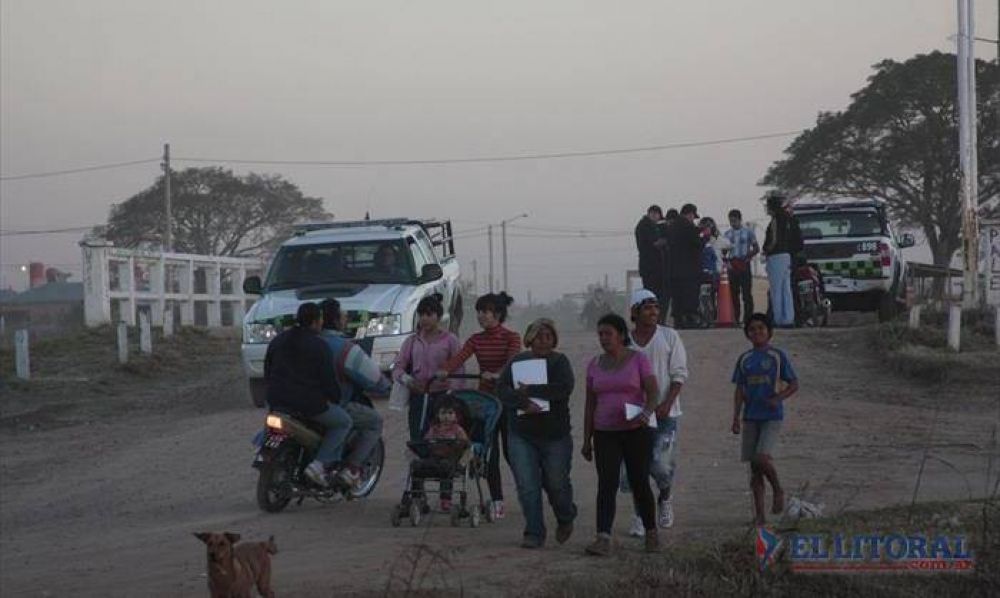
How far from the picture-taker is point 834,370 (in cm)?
1997

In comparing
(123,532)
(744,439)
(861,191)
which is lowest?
(123,532)

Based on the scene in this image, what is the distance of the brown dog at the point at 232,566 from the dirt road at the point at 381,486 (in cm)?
62

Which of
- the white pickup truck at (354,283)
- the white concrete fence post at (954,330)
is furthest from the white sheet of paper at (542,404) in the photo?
the white concrete fence post at (954,330)

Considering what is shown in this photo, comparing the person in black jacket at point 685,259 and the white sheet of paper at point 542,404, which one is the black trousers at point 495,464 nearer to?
the white sheet of paper at point 542,404

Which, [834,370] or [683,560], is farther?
[834,370]

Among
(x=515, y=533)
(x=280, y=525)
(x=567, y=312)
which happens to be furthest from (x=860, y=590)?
(x=567, y=312)

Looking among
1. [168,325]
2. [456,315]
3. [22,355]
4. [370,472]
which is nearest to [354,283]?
[456,315]

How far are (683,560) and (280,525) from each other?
3814mm

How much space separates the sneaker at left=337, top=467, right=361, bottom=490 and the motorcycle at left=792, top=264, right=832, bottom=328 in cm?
1163

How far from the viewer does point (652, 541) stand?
31.9 ft

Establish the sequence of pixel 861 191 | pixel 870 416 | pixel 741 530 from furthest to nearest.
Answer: pixel 861 191, pixel 870 416, pixel 741 530

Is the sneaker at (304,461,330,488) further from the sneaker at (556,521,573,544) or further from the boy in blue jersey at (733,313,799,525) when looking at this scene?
the boy in blue jersey at (733,313,799,525)

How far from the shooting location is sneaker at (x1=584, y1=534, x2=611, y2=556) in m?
9.70

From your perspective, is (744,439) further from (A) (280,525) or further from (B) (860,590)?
(A) (280,525)
